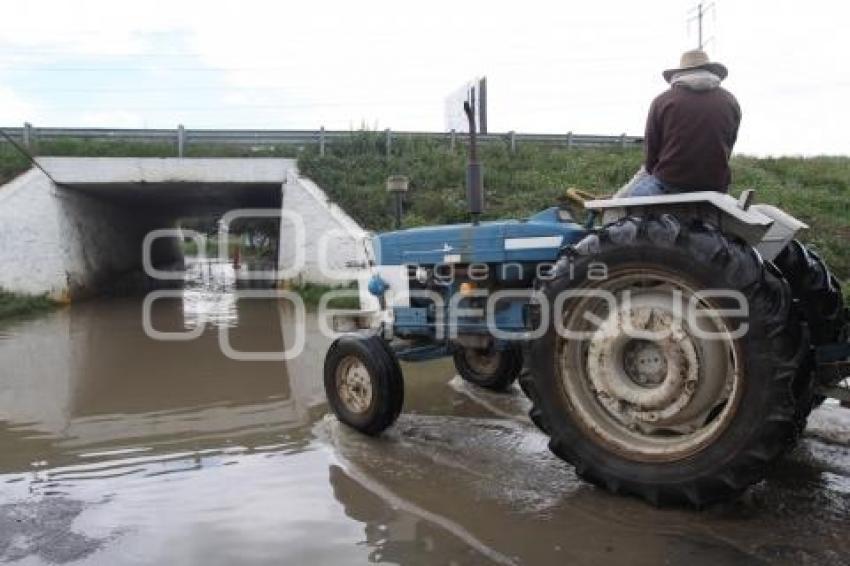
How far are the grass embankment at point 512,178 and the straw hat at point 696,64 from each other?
993cm

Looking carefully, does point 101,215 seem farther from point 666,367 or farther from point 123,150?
point 666,367

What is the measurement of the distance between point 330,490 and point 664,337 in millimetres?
2083

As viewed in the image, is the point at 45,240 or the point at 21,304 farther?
the point at 45,240

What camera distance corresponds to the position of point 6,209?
15359mm

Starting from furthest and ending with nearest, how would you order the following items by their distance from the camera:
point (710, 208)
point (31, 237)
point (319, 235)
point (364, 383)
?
point (319, 235) → point (31, 237) → point (364, 383) → point (710, 208)

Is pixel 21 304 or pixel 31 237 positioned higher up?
pixel 31 237

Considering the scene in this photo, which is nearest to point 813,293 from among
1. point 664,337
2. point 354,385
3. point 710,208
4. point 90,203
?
point 710,208

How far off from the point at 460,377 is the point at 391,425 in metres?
1.97

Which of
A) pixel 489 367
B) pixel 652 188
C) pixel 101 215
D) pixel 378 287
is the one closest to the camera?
pixel 652 188

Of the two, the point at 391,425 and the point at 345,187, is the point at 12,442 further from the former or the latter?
the point at 345,187

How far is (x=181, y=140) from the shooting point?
1761cm

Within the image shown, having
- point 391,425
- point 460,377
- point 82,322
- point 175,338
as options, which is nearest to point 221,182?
point 82,322

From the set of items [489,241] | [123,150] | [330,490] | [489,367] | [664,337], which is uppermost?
[123,150]

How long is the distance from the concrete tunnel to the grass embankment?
0.64 m
